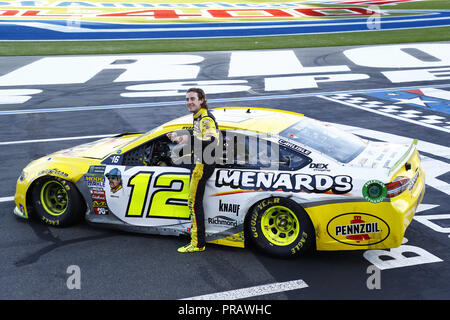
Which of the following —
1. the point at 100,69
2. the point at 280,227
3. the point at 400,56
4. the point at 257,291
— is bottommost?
the point at 257,291

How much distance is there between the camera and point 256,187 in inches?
210

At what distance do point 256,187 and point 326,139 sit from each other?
1.00 m

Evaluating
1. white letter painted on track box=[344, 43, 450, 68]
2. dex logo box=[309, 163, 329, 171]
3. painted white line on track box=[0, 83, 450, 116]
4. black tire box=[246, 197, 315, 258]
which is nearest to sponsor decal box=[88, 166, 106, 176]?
black tire box=[246, 197, 315, 258]

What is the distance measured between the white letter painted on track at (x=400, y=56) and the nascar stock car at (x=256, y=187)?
15488mm

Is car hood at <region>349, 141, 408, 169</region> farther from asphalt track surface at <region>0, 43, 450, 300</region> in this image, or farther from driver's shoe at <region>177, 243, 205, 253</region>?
driver's shoe at <region>177, 243, 205, 253</region>

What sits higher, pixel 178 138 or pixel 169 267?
pixel 178 138

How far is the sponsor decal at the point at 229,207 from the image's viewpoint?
5.43m

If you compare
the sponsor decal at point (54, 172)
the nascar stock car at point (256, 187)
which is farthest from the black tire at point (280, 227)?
the sponsor decal at point (54, 172)

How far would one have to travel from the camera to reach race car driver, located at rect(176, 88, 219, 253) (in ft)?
17.6

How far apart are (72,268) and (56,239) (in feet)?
2.71

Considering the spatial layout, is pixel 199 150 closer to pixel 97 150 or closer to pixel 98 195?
pixel 98 195

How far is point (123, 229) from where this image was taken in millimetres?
6047

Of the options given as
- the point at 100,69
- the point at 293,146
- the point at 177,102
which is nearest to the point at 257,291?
the point at 293,146

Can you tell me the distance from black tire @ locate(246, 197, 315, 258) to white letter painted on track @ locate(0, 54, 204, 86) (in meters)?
13.7
